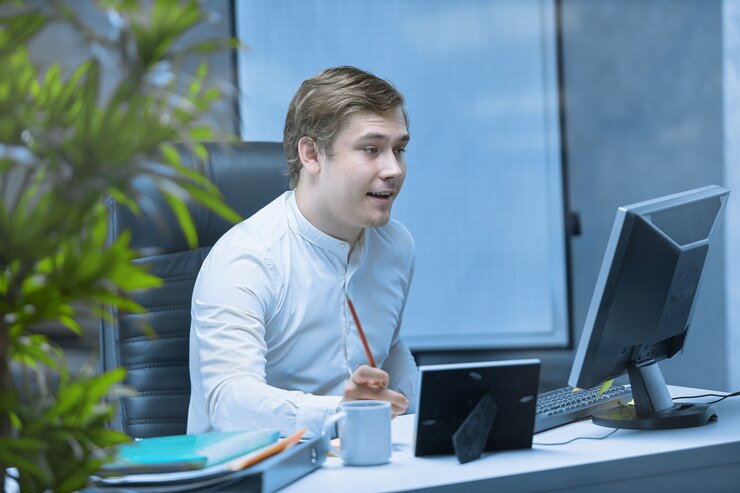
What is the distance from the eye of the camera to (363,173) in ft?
5.83

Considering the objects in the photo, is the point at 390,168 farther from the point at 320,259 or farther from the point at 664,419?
the point at 664,419

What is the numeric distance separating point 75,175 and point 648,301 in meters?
0.95

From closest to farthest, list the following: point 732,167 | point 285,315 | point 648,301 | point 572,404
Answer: point 648,301
point 572,404
point 285,315
point 732,167

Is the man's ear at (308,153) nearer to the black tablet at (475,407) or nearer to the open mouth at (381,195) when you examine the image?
the open mouth at (381,195)

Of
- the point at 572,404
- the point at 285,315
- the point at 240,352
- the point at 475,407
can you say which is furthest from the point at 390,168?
the point at 475,407

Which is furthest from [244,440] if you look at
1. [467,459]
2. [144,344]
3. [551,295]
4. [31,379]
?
[551,295]

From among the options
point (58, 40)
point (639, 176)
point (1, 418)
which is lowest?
point (1, 418)

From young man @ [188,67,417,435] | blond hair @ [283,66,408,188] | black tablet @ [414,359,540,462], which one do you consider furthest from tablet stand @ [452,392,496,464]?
blond hair @ [283,66,408,188]

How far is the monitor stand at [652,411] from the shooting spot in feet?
4.42

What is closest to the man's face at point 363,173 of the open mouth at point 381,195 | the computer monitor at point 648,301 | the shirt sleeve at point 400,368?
the open mouth at point 381,195

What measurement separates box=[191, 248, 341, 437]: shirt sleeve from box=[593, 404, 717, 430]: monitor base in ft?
1.35

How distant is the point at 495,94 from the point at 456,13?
0.91 ft

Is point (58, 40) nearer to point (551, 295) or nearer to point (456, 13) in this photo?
point (456, 13)

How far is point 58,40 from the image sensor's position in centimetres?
295
